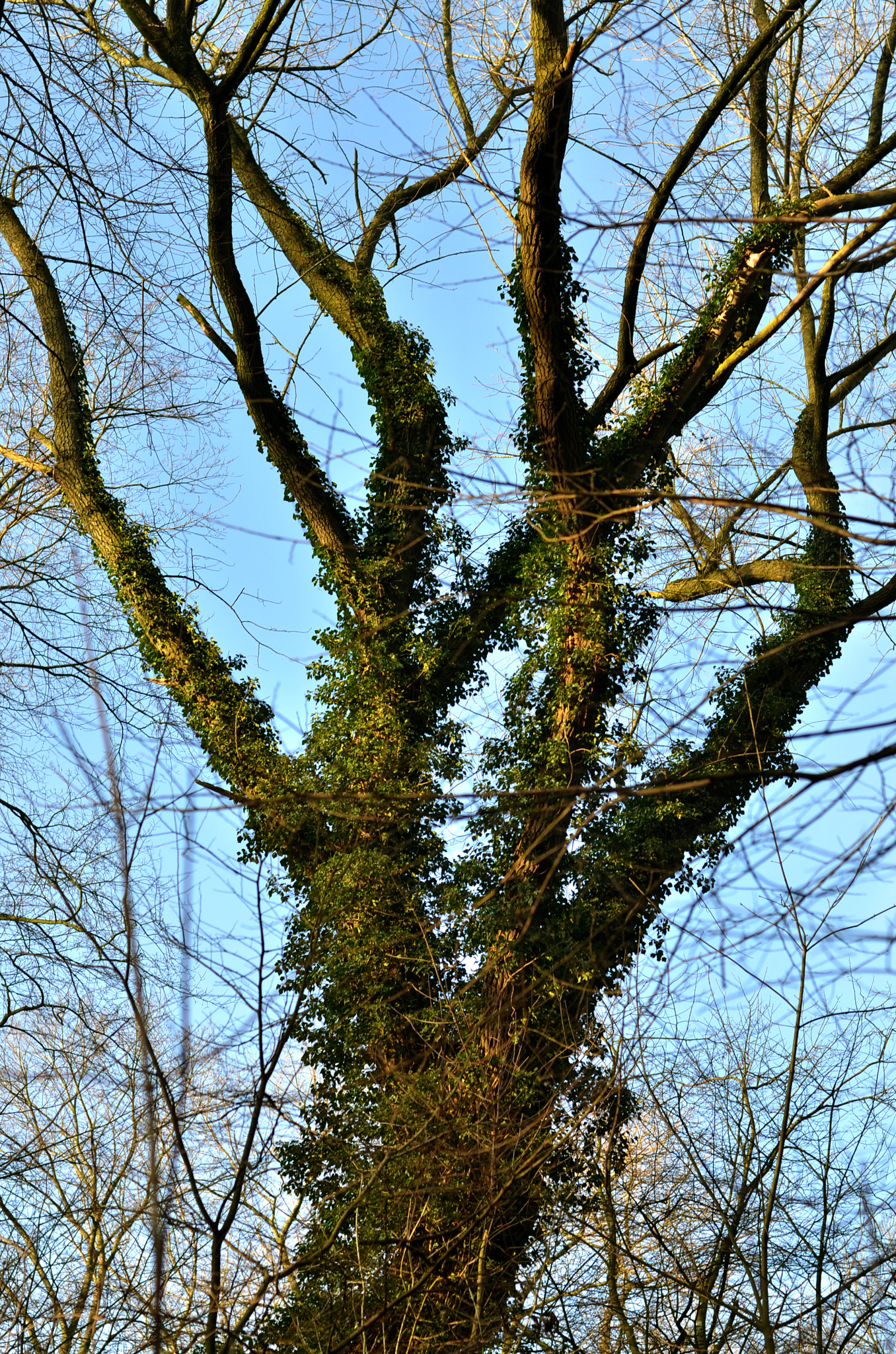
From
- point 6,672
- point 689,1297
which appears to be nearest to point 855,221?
point 689,1297

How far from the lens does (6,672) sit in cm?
984

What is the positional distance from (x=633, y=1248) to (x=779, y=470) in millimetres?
6406

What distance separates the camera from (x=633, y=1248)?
555cm

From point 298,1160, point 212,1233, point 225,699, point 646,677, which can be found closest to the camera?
point 212,1233

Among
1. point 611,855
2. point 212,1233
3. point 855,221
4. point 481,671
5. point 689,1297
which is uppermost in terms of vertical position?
point 481,671

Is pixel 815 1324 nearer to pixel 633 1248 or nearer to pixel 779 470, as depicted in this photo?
pixel 633 1248

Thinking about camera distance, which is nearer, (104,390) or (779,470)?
(779,470)

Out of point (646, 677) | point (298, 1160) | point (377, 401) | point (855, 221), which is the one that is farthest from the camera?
point (377, 401)

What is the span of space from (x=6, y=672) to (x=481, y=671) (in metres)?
4.05

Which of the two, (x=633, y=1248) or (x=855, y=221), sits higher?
(x=855, y=221)

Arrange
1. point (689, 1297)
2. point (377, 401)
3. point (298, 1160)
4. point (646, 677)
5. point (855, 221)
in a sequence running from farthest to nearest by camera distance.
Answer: point (377, 401), point (298, 1160), point (689, 1297), point (646, 677), point (855, 221)

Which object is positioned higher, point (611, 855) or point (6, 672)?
point (6, 672)

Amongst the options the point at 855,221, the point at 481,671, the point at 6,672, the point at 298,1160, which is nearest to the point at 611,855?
the point at 481,671

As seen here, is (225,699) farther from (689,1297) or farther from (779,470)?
(689,1297)
